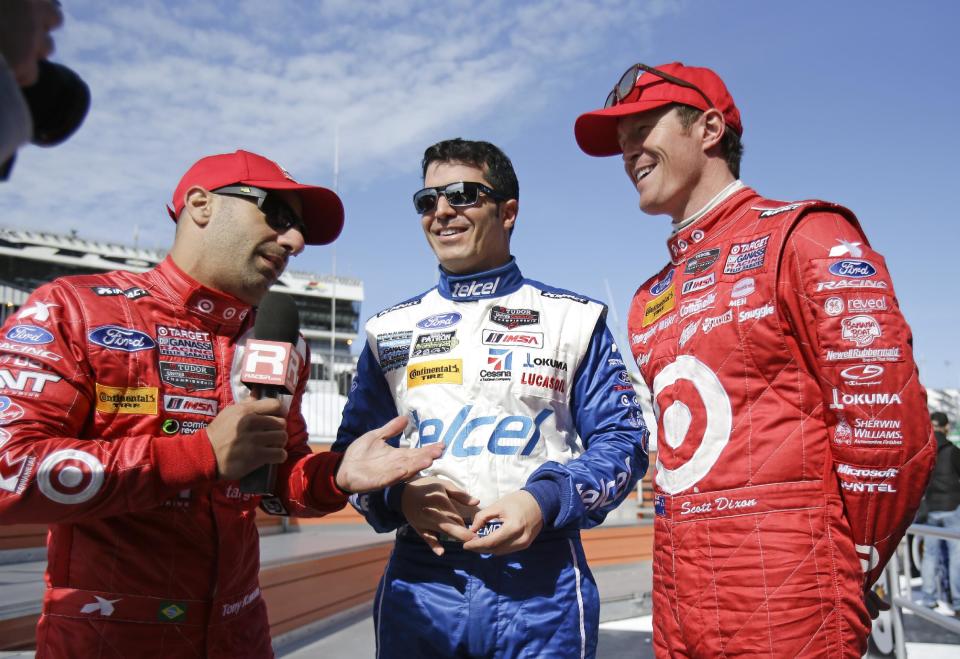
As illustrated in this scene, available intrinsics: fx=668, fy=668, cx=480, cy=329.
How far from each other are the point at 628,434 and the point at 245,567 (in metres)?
1.18

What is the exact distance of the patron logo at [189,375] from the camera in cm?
182

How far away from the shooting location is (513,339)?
2119 mm

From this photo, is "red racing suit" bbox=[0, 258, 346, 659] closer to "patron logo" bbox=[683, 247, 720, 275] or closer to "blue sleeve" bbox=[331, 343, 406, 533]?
"blue sleeve" bbox=[331, 343, 406, 533]

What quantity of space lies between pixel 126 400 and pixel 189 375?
0.58 feet

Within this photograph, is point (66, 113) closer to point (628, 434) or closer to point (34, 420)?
point (34, 420)

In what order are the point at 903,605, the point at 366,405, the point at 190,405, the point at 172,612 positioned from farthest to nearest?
the point at 903,605 < the point at 366,405 < the point at 190,405 < the point at 172,612

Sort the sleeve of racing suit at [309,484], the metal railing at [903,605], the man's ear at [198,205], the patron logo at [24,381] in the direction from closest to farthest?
1. the patron logo at [24,381]
2. the sleeve of racing suit at [309,484]
3. the man's ear at [198,205]
4. the metal railing at [903,605]

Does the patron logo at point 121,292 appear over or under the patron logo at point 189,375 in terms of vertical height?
over

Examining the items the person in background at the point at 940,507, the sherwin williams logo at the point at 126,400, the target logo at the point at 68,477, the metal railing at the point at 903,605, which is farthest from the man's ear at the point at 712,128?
the person in background at the point at 940,507

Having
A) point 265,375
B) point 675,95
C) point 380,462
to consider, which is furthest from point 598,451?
point 675,95

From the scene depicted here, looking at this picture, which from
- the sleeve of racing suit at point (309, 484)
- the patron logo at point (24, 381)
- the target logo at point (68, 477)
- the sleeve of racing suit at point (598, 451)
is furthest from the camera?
the sleeve of racing suit at point (309, 484)

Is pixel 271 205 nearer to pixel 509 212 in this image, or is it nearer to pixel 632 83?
pixel 509 212

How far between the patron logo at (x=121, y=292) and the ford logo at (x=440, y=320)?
2.76ft

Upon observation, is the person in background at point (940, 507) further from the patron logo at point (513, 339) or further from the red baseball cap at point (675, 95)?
the patron logo at point (513, 339)
